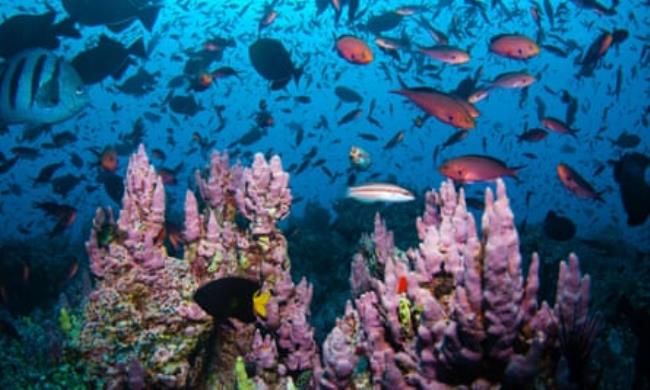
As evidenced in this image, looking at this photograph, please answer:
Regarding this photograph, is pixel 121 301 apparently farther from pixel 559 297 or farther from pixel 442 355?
pixel 559 297

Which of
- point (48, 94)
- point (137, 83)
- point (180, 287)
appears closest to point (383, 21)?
point (137, 83)

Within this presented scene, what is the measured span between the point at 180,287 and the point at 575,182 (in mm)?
5235

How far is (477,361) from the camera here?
1.97 meters

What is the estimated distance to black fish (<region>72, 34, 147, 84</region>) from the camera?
6.55 meters

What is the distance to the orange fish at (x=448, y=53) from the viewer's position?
6.69 m

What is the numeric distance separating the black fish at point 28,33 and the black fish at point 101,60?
41cm

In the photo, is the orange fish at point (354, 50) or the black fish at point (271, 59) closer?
the orange fish at point (354, 50)

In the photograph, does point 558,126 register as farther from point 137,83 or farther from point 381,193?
point 137,83

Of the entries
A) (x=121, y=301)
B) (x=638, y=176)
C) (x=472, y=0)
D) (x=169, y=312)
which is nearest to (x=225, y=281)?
(x=169, y=312)

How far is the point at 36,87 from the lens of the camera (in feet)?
13.9

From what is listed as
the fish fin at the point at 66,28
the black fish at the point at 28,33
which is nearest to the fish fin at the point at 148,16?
the fish fin at the point at 66,28

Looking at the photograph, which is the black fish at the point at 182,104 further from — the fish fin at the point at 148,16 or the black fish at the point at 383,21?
the black fish at the point at 383,21

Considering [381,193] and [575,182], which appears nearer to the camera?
[381,193]

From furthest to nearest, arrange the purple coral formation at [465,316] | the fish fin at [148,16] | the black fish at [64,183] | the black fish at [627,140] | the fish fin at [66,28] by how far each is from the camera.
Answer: the black fish at [627,140] → the black fish at [64,183] → the fish fin at [148,16] → the fish fin at [66,28] → the purple coral formation at [465,316]
